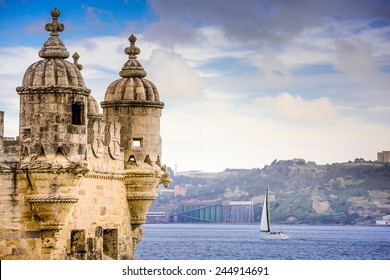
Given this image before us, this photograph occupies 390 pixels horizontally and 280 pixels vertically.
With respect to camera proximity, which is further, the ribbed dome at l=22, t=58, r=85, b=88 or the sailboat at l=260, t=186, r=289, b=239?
the sailboat at l=260, t=186, r=289, b=239

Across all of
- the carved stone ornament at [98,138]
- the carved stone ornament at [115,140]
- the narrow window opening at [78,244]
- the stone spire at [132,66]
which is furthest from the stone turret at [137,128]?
the narrow window opening at [78,244]

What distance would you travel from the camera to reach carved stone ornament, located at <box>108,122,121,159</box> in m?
40.4

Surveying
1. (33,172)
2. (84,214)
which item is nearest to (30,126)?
(33,172)

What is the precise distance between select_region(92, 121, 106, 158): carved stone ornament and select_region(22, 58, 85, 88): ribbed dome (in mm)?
2481

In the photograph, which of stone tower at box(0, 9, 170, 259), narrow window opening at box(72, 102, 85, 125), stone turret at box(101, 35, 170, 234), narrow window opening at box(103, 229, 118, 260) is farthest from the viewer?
stone turret at box(101, 35, 170, 234)

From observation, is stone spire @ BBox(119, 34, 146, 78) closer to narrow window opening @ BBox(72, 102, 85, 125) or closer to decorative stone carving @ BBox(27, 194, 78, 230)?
narrow window opening @ BBox(72, 102, 85, 125)

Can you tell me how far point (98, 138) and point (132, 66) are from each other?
474 centimetres

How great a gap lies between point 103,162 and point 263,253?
85.3 meters

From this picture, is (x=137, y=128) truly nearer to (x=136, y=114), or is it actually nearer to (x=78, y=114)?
(x=136, y=114)

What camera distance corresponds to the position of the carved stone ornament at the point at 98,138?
1526 inches

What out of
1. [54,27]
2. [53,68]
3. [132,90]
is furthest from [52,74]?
[132,90]

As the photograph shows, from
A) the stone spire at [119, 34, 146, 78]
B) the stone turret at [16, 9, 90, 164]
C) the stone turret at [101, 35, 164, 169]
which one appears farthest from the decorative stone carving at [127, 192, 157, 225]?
the stone turret at [16, 9, 90, 164]

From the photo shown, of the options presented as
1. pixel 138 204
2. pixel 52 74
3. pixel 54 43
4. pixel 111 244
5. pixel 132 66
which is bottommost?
pixel 111 244

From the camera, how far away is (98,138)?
39.1 metres
